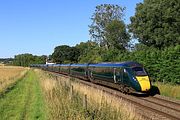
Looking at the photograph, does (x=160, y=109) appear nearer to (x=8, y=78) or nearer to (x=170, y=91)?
(x=170, y=91)

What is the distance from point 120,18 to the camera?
99.1 m

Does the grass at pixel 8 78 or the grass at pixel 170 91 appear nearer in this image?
the grass at pixel 170 91

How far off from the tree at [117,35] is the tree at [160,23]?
2361 cm

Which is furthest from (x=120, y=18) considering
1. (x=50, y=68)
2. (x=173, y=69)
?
(x=173, y=69)

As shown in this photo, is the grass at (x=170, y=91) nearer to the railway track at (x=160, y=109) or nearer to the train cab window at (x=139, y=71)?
the train cab window at (x=139, y=71)

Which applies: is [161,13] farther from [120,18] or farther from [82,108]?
[82,108]

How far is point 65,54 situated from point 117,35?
93.8 meters

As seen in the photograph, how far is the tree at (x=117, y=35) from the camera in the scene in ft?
304

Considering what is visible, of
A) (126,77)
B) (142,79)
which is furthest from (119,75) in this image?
(142,79)

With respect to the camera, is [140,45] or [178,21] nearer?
[178,21]

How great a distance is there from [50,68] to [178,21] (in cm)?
4586

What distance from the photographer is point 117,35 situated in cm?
9488

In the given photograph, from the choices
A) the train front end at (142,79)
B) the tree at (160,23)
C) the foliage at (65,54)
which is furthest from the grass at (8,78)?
the foliage at (65,54)

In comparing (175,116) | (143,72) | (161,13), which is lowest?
(175,116)
